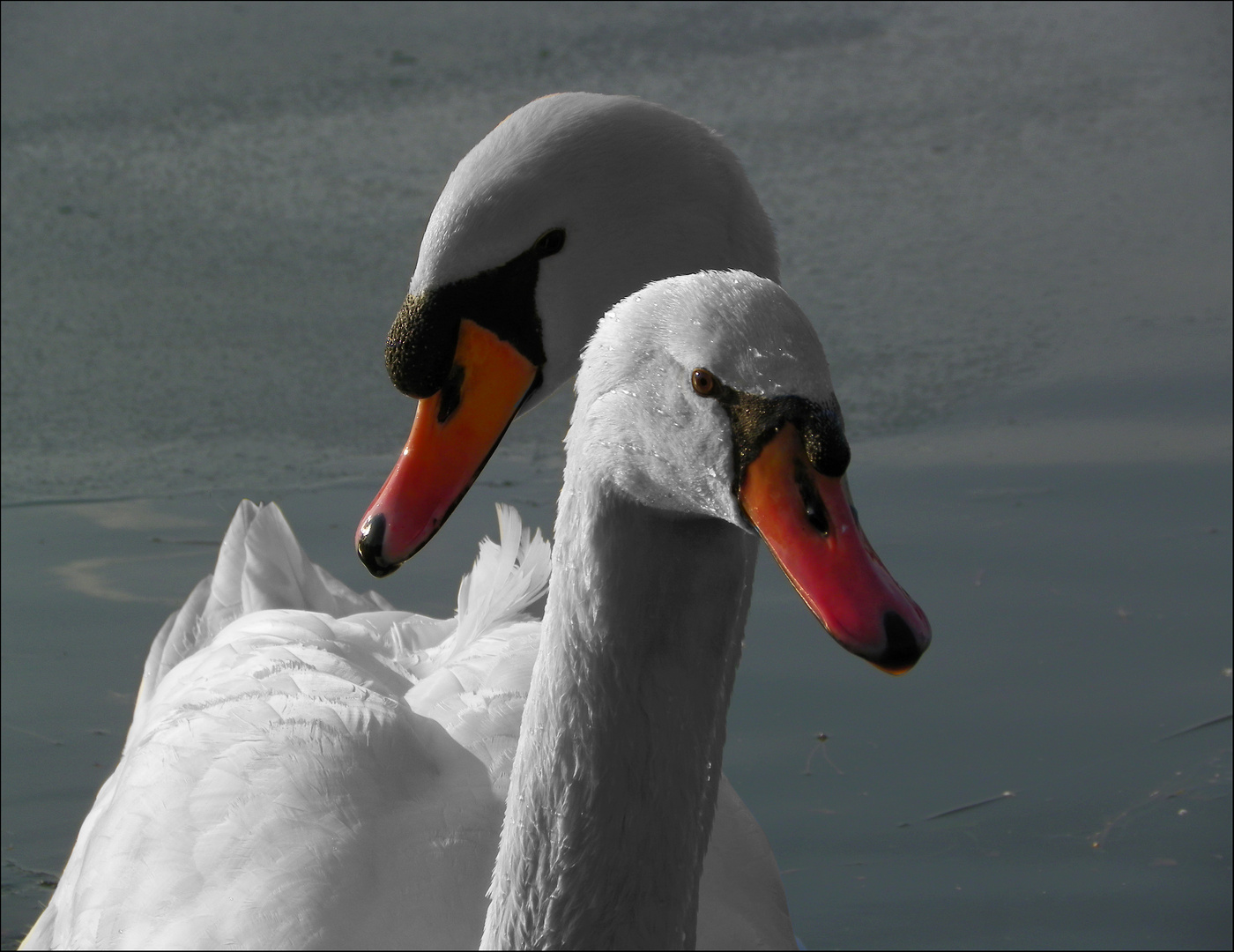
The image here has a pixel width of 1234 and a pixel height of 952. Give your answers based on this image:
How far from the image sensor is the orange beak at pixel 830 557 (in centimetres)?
118

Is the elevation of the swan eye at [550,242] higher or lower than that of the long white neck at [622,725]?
higher

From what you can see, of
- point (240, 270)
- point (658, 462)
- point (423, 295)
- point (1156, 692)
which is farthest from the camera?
point (240, 270)

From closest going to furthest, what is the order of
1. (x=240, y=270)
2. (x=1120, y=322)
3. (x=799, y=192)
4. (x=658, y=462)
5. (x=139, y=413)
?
1. (x=658, y=462)
2. (x=139, y=413)
3. (x=1120, y=322)
4. (x=240, y=270)
5. (x=799, y=192)

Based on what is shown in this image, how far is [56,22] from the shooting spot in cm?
679

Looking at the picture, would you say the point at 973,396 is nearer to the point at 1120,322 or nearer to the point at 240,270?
the point at 1120,322

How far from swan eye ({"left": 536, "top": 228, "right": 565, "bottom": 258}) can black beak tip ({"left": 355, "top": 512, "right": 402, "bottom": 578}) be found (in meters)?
0.37

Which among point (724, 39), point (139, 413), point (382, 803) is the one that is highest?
point (724, 39)

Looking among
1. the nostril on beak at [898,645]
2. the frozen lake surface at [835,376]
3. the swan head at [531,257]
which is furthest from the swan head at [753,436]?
the frozen lake surface at [835,376]

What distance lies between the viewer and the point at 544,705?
1516 mm

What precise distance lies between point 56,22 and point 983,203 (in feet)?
13.9

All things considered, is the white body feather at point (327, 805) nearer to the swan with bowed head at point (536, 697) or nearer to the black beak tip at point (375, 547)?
the swan with bowed head at point (536, 697)

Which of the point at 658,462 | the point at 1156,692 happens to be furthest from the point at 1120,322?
the point at 658,462

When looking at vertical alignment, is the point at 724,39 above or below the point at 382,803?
above

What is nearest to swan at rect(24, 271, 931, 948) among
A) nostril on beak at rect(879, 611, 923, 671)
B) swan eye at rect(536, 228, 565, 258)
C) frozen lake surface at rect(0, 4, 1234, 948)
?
nostril on beak at rect(879, 611, 923, 671)
